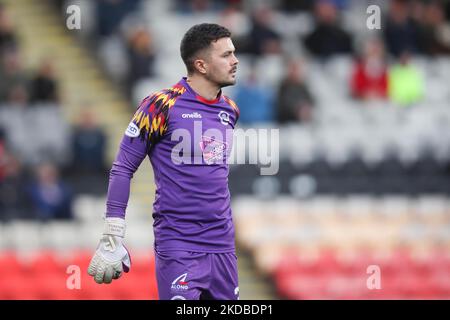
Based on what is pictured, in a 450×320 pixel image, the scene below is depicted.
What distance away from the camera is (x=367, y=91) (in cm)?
1712

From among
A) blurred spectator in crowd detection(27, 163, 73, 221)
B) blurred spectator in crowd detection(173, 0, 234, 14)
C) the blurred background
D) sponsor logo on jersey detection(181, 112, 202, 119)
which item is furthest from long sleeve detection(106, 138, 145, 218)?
blurred spectator in crowd detection(173, 0, 234, 14)

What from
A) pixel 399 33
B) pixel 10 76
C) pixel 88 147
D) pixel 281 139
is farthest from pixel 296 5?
pixel 10 76

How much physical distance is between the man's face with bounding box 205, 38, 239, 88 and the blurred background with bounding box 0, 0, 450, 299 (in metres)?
5.69

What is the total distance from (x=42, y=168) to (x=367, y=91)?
17.8 feet

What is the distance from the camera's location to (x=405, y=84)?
17.4 metres

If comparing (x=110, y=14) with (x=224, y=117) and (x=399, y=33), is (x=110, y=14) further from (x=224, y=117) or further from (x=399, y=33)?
(x=224, y=117)

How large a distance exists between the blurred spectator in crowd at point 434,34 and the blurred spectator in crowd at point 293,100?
343 centimetres

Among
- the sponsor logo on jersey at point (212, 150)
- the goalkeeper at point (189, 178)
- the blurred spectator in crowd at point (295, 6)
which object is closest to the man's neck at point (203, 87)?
the goalkeeper at point (189, 178)

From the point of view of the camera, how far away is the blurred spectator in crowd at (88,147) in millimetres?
15062

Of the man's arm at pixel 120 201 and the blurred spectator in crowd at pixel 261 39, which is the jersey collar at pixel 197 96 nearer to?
the man's arm at pixel 120 201

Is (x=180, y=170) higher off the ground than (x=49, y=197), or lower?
higher

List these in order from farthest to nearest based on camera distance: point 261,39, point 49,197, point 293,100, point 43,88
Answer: point 261,39 < point 293,100 < point 43,88 < point 49,197

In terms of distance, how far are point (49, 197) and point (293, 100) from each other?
4015 mm

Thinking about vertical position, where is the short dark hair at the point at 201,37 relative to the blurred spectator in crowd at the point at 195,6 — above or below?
below
